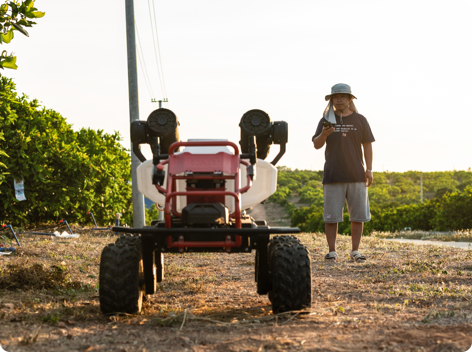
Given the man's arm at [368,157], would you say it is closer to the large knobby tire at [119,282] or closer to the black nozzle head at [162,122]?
the black nozzle head at [162,122]

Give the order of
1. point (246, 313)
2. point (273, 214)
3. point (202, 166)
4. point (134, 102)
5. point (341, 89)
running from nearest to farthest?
point (202, 166) → point (246, 313) → point (341, 89) → point (134, 102) → point (273, 214)

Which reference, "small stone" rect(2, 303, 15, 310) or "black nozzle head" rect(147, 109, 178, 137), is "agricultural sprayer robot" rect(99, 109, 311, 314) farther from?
"small stone" rect(2, 303, 15, 310)

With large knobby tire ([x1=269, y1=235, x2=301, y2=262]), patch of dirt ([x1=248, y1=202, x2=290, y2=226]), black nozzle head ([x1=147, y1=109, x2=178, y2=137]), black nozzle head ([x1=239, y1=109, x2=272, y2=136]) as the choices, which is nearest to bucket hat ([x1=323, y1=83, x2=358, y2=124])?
black nozzle head ([x1=239, y1=109, x2=272, y2=136])

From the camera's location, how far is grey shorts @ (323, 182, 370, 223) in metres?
5.48

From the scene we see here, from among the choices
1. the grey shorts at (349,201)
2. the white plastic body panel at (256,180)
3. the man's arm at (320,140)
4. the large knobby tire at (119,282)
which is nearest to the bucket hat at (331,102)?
the man's arm at (320,140)

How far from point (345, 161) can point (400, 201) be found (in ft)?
150

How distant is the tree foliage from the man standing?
5.59 metres

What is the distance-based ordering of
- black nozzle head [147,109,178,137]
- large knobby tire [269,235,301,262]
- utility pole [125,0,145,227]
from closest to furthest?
large knobby tire [269,235,301,262] < black nozzle head [147,109,178,137] < utility pole [125,0,145,227]

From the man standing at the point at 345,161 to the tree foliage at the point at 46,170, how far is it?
18.4ft

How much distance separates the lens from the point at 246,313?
3.44m

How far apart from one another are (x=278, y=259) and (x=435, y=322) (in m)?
1.00

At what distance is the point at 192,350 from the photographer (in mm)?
2527

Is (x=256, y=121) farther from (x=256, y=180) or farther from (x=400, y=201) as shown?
(x=400, y=201)

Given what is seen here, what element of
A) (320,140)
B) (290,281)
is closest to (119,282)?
(290,281)
